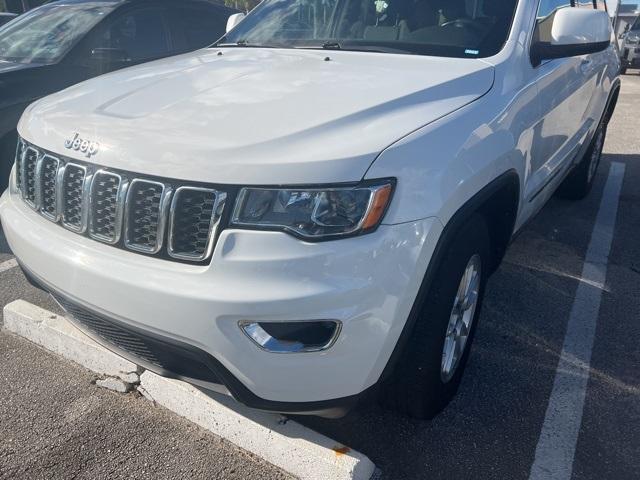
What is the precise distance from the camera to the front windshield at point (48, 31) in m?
5.08

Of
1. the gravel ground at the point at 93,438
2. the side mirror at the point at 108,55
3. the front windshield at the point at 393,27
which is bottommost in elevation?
the gravel ground at the point at 93,438

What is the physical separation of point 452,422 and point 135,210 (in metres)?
1.55

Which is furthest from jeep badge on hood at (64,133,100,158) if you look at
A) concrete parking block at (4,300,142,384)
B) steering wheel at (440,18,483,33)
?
steering wheel at (440,18,483,33)

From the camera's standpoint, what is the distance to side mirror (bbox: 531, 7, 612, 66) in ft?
9.57

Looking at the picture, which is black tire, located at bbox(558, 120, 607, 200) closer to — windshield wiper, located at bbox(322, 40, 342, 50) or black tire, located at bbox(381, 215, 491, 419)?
windshield wiper, located at bbox(322, 40, 342, 50)

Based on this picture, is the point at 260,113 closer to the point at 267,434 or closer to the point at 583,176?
the point at 267,434

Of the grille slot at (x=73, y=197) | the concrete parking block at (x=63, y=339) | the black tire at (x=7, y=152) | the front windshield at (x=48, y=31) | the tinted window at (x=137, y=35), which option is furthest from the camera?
the tinted window at (x=137, y=35)

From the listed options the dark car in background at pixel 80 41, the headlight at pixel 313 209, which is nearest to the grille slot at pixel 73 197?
the headlight at pixel 313 209

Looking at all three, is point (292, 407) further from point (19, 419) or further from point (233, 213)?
point (19, 419)

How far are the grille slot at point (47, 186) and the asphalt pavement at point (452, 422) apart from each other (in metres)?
0.88

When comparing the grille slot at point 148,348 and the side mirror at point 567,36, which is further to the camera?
the side mirror at point 567,36

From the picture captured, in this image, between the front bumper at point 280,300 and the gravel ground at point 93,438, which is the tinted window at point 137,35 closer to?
→ the gravel ground at point 93,438

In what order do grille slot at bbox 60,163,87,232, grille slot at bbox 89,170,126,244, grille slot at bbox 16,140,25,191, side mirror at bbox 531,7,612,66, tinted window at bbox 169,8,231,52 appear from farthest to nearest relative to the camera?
1. tinted window at bbox 169,8,231,52
2. side mirror at bbox 531,7,612,66
3. grille slot at bbox 16,140,25,191
4. grille slot at bbox 60,163,87,232
5. grille slot at bbox 89,170,126,244

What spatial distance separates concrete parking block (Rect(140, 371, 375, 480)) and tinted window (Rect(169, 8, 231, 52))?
13.2ft
